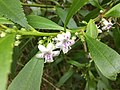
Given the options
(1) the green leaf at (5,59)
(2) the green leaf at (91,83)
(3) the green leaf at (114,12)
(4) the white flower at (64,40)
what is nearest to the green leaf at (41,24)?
(4) the white flower at (64,40)

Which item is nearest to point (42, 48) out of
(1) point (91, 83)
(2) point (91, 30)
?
(2) point (91, 30)

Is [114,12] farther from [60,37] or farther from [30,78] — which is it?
[30,78]

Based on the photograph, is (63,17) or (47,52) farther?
(63,17)

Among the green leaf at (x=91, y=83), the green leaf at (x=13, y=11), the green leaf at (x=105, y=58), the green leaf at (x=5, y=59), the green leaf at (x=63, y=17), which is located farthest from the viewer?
the green leaf at (x=91, y=83)

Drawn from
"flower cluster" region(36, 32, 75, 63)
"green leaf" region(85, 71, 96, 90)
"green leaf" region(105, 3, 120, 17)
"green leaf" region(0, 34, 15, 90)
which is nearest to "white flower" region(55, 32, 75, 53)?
"flower cluster" region(36, 32, 75, 63)

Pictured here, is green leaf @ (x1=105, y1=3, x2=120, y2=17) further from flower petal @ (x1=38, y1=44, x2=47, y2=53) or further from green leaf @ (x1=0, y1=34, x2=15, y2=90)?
green leaf @ (x1=0, y1=34, x2=15, y2=90)

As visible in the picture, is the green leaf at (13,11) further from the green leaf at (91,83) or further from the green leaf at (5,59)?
the green leaf at (91,83)

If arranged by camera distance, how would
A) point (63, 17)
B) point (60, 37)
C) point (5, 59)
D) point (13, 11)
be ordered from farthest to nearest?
point (63, 17), point (60, 37), point (13, 11), point (5, 59)
